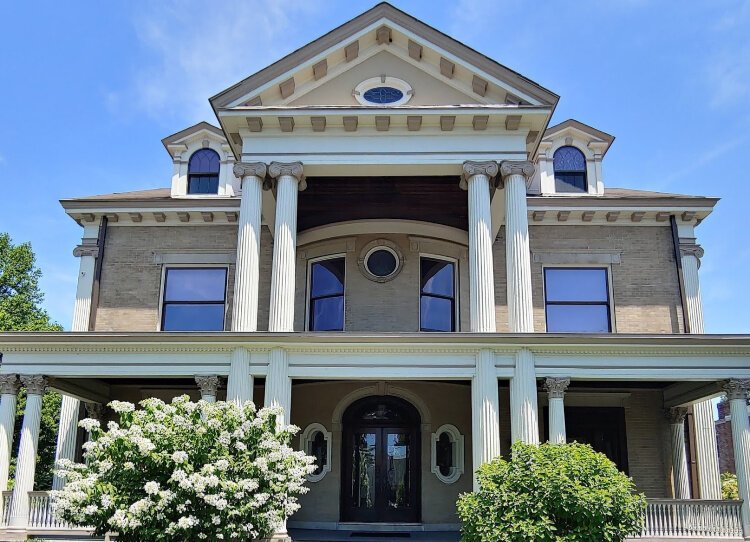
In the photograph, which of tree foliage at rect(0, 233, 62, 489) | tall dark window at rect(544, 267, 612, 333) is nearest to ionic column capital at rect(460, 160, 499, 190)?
tall dark window at rect(544, 267, 612, 333)

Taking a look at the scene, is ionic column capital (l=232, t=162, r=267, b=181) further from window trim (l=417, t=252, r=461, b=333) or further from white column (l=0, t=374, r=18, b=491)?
white column (l=0, t=374, r=18, b=491)

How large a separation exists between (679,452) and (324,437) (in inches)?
367

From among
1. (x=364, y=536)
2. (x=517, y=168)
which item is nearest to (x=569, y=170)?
(x=517, y=168)

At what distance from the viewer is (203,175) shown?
2236cm

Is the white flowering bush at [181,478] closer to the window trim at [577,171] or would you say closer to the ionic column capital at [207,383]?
the ionic column capital at [207,383]

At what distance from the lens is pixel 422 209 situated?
20.4 meters

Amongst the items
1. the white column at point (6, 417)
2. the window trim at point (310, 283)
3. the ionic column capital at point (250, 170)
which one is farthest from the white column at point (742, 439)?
the white column at point (6, 417)

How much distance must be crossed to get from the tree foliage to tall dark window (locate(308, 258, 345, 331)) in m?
17.2

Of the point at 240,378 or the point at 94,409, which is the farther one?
the point at 94,409

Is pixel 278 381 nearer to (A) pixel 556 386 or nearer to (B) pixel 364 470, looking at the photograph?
(B) pixel 364 470

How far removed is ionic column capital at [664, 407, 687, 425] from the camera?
19.1m

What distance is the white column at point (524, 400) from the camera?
14914 mm

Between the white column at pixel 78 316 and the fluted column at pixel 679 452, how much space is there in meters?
15.6

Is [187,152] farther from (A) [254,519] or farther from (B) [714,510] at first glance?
(B) [714,510]
